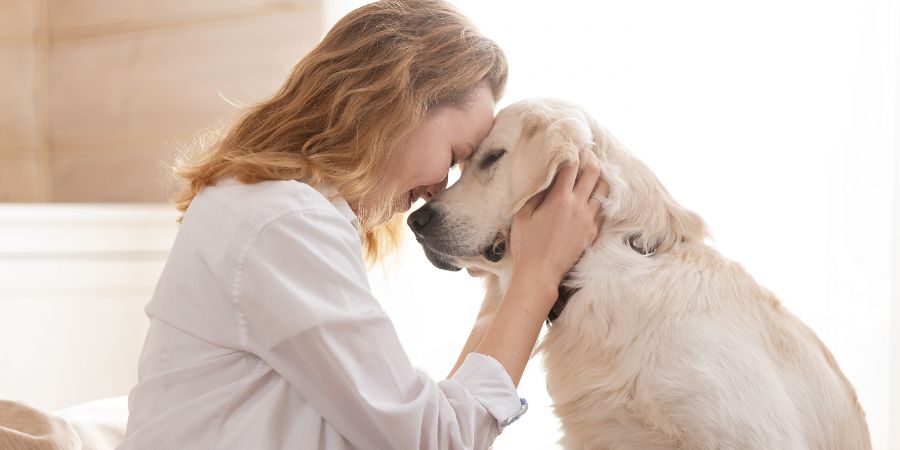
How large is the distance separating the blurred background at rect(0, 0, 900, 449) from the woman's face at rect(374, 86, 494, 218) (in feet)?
1.25

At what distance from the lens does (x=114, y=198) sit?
11.4ft

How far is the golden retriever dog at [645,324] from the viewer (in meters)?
1.25

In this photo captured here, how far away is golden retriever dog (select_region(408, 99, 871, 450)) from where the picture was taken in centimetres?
125

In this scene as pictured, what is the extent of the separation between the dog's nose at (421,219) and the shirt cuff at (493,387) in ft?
1.17

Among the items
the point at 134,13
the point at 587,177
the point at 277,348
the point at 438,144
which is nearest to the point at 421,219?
the point at 438,144

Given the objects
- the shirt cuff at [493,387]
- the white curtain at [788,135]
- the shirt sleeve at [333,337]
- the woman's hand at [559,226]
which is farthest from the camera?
the white curtain at [788,135]

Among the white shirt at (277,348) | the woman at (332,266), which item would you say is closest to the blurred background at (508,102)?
the woman at (332,266)

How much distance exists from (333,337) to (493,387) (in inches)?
11.0

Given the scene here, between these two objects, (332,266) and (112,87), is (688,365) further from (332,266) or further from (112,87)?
(112,87)

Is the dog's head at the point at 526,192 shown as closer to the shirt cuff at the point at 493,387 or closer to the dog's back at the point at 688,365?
the dog's back at the point at 688,365

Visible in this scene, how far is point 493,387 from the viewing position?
1.24m

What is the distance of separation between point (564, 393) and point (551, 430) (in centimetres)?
128

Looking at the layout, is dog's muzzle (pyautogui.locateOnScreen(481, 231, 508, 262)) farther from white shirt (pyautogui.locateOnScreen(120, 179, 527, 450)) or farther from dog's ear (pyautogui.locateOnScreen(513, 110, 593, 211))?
white shirt (pyautogui.locateOnScreen(120, 179, 527, 450))

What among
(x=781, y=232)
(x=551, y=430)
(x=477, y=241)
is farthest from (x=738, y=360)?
(x=551, y=430)
